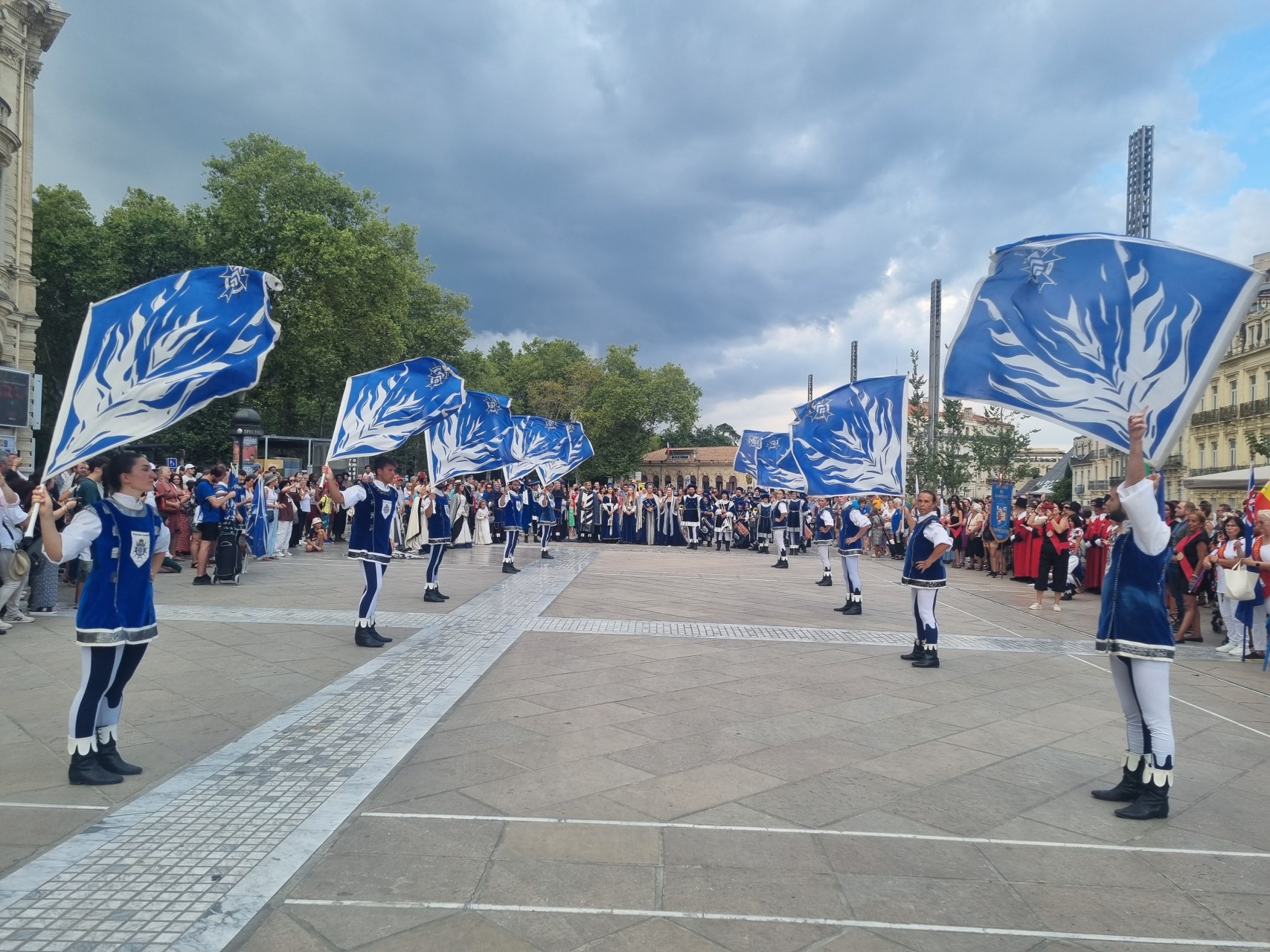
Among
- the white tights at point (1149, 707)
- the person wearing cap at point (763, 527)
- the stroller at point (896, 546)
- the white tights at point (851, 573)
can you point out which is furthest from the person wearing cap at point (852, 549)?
the stroller at point (896, 546)

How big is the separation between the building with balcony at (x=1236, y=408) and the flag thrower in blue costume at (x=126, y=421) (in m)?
52.2

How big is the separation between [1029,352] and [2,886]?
20.7 feet

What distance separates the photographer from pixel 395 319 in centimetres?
4812

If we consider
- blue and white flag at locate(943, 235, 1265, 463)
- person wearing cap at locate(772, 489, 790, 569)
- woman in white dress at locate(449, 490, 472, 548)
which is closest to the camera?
blue and white flag at locate(943, 235, 1265, 463)

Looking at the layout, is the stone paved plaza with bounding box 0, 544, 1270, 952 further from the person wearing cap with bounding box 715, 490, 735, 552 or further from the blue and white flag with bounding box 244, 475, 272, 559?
the person wearing cap with bounding box 715, 490, 735, 552

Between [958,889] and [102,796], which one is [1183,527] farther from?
[102,796]

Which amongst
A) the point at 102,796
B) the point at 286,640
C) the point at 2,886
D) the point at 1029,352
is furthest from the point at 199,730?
the point at 1029,352

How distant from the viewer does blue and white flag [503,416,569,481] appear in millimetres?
18531

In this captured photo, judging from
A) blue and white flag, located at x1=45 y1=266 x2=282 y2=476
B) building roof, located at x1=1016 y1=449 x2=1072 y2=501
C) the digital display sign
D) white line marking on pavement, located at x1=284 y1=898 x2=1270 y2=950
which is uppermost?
building roof, located at x1=1016 y1=449 x2=1072 y2=501

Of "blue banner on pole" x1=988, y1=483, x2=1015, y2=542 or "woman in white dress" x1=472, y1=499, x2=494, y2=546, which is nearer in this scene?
"blue banner on pole" x1=988, y1=483, x2=1015, y2=542

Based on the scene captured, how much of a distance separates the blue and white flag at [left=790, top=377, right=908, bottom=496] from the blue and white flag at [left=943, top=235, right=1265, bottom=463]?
17.4ft

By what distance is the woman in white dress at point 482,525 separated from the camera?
25.9m

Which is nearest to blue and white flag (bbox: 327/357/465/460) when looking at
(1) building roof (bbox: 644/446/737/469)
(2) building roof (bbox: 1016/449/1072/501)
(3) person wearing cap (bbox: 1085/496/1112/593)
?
(3) person wearing cap (bbox: 1085/496/1112/593)

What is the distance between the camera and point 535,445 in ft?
64.2
